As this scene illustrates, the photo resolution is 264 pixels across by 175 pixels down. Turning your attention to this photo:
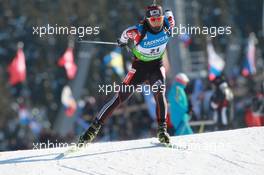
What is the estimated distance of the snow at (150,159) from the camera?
8336mm

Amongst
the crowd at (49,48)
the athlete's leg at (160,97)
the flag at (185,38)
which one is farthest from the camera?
the crowd at (49,48)

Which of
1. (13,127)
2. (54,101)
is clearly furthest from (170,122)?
(54,101)

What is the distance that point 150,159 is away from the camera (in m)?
8.70

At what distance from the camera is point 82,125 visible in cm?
1612

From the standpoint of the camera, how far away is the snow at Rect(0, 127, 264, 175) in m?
8.34

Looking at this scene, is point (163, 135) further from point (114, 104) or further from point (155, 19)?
point (155, 19)

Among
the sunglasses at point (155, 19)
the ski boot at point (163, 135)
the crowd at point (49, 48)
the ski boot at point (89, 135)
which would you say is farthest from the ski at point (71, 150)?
the crowd at point (49, 48)

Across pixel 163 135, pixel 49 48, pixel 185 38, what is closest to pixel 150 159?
pixel 163 135

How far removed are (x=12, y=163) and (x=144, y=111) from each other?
30.6ft

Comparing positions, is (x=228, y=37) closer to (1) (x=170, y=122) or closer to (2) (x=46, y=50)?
(2) (x=46, y=50)

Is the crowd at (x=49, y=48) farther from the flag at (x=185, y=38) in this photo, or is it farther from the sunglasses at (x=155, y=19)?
the sunglasses at (x=155, y=19)

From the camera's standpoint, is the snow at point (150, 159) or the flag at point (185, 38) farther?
the flag at point (185, 38)

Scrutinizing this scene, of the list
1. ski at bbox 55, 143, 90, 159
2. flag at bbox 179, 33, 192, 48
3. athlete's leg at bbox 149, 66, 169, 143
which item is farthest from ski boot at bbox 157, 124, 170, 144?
flag at bbox 179, 33, 192, 48

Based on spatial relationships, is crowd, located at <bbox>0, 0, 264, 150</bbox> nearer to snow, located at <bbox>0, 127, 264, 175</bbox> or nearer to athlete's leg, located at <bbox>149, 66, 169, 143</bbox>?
snow, located at <bbox>0, 127, 264, 175</bbox>
